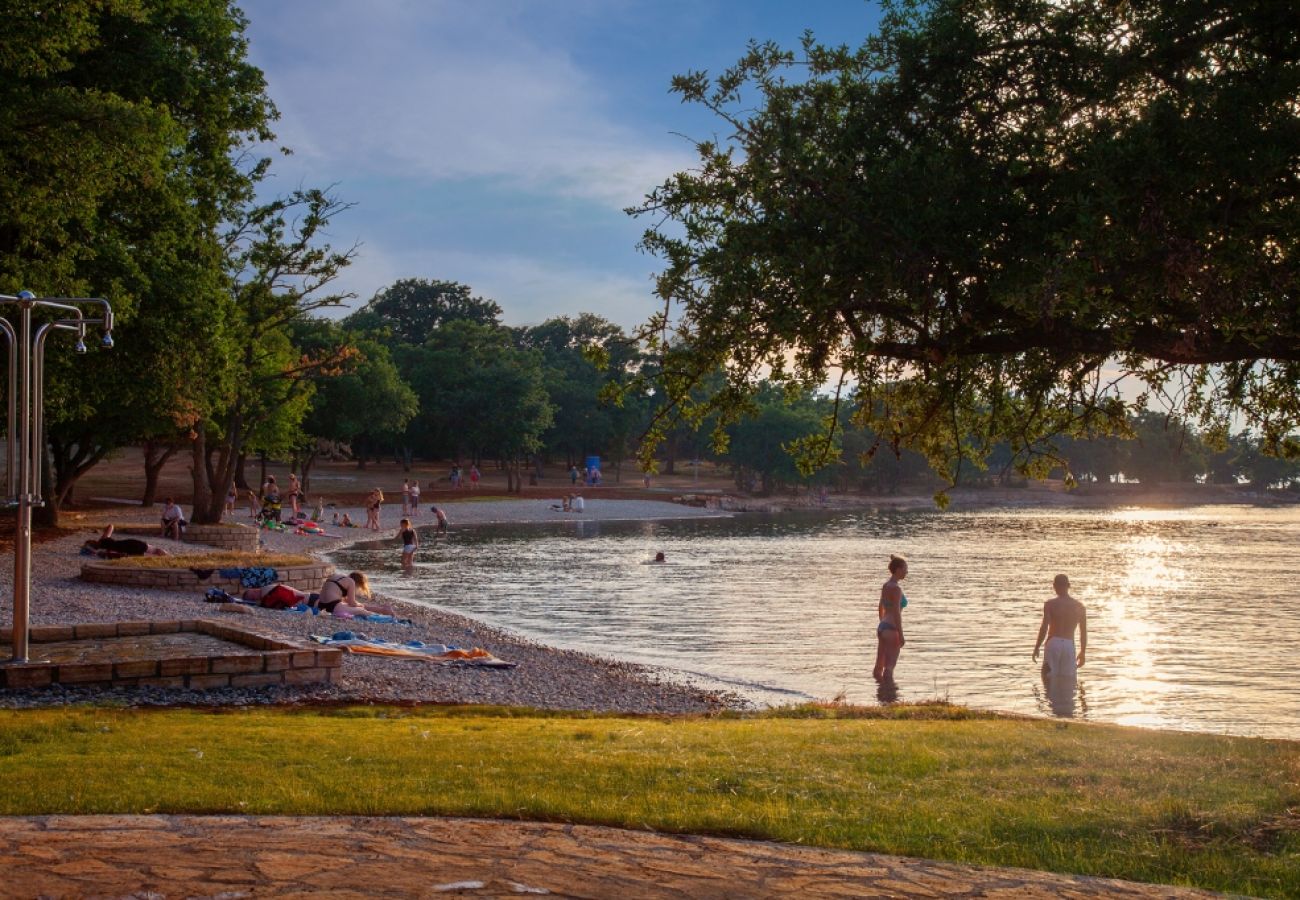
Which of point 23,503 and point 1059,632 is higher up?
point 23,503

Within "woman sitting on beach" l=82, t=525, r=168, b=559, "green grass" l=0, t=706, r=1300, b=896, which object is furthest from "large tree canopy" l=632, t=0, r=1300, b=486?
"woman sitting on beach" l=82, t=525, r=168, b=559

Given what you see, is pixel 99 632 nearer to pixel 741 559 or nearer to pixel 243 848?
pixel 243 848

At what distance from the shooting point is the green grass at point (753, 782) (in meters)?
6.62

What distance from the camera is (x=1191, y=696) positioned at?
1906 cm

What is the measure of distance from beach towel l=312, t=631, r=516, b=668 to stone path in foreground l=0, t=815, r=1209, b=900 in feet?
33.8

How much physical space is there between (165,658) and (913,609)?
23.1 metres

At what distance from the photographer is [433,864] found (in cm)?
568

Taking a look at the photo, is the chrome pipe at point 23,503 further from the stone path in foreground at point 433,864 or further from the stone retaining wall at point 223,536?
the stone retaining wall at point 223,536

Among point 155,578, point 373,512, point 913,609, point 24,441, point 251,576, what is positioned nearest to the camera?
point 24,441

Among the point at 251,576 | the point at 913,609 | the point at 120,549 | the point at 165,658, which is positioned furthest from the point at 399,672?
the point at 913,609

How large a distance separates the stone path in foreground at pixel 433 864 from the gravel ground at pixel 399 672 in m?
5.90

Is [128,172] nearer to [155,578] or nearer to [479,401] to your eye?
[155,578]

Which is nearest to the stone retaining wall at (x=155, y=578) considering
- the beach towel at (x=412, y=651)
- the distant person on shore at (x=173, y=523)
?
the beach towel at (x=412, y=651)

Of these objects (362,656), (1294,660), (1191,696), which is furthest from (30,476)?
(1294,660)
